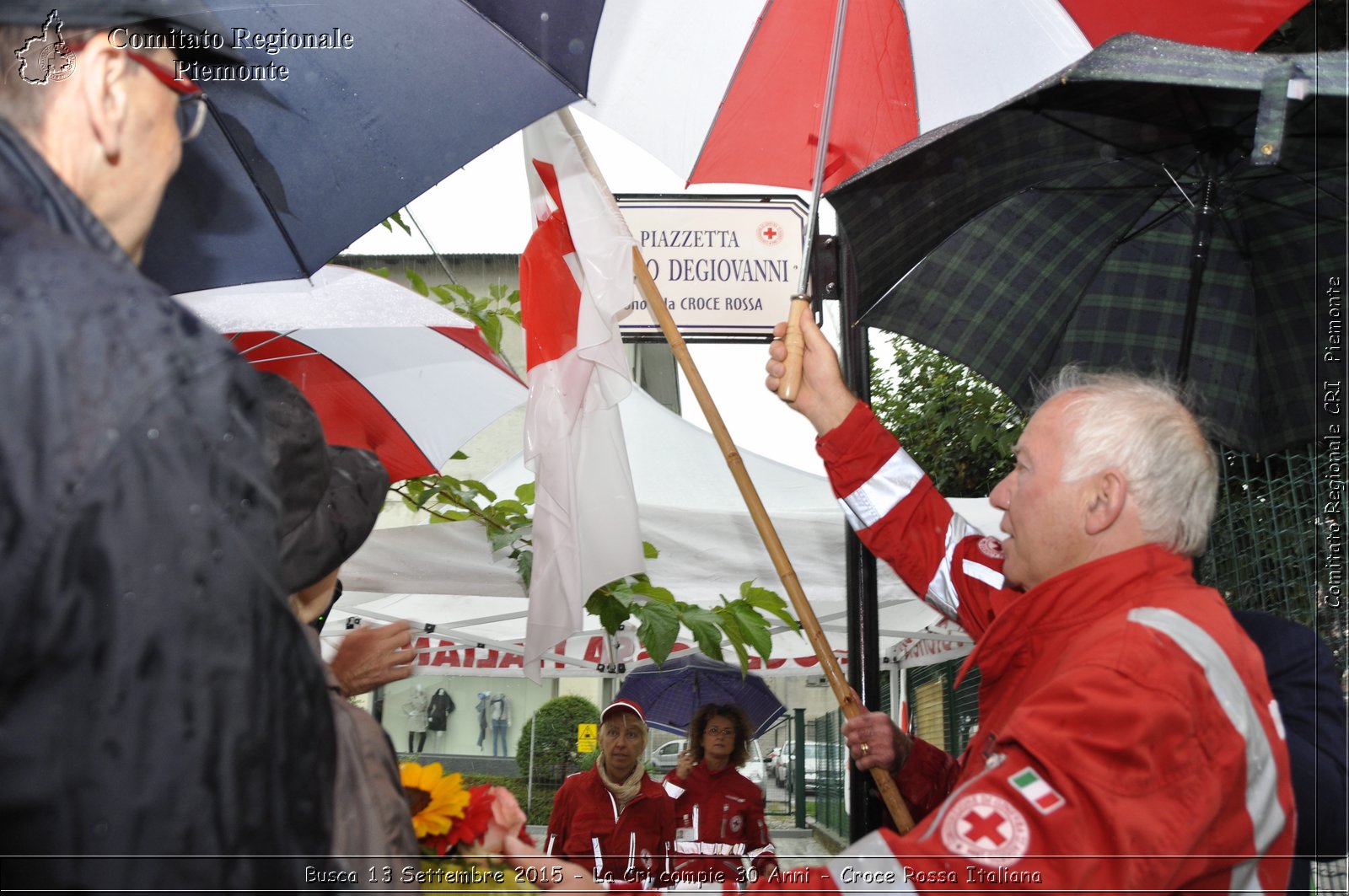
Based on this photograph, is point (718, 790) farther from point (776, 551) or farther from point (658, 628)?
point (776, 551)

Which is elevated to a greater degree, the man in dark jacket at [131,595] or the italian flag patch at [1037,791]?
the man in dark jacket at [131,595]

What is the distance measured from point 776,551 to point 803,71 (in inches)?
57.0

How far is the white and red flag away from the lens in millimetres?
3299

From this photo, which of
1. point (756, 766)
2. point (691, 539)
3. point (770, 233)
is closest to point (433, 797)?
point (770, 233)

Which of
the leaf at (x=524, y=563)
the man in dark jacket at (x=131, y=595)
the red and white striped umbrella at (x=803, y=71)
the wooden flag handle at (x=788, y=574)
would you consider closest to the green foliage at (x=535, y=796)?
the leaf at (x=524, y=563)

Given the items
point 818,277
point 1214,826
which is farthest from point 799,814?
point 1214,826

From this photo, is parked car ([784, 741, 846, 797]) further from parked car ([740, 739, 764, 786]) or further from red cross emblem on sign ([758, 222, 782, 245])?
red cross emblem on sign ([758, 222, 782, 245])

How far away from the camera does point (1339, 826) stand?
190 centimetres

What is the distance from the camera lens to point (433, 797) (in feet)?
5.60

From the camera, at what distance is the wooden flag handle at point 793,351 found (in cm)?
268

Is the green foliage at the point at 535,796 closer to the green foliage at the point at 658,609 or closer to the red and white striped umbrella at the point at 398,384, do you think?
the red and white striped umbrella at the point at 398,384

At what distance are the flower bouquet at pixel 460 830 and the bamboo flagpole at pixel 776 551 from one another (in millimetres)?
1070

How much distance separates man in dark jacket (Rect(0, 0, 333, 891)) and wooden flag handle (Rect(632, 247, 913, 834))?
1800 millimetres

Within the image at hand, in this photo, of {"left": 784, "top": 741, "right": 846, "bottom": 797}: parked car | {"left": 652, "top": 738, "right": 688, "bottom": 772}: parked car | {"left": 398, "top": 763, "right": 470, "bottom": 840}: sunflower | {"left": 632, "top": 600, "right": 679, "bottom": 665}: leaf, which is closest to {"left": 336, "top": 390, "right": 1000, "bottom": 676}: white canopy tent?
{"left": 632, "top": 600, "right": 679, "bottom": 665}: leaf
